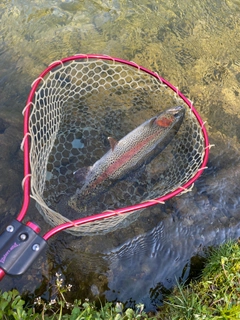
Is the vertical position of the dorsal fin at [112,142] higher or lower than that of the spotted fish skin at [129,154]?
higher

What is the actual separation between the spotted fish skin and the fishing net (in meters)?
0.16

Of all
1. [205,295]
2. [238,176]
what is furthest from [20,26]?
[205,295]

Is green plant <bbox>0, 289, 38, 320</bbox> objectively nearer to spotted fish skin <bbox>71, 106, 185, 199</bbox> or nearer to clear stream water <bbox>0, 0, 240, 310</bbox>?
clear stream water <bbox>0, 0, 240, 310</bbox>

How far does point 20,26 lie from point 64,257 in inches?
147

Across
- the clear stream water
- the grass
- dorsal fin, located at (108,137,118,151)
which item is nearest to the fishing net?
the clear stream water

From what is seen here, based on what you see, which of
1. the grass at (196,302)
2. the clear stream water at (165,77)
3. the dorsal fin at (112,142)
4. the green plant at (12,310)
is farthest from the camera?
the dorsal fin at (112,142)

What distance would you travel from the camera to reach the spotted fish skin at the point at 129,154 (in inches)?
133

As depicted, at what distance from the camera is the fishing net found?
11.2 ft

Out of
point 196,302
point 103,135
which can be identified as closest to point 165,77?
point 103,135

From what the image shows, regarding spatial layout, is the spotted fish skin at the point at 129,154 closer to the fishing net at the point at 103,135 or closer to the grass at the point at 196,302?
the fishing net at the point at 103,135

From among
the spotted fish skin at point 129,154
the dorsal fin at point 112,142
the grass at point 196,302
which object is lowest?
the grass at point 196,302

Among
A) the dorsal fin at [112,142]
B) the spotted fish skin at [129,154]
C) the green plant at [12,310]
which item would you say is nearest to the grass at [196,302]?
the green plant at [12,310]

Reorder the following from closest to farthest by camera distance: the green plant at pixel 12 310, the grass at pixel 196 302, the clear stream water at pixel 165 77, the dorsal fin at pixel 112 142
A: the green plant at pixel 12 310
the grass at pixel 196 302
the clear stream water at pixel 165 77
the dorsal fin at pixel 112 142

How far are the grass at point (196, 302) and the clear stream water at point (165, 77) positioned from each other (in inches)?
6.8
